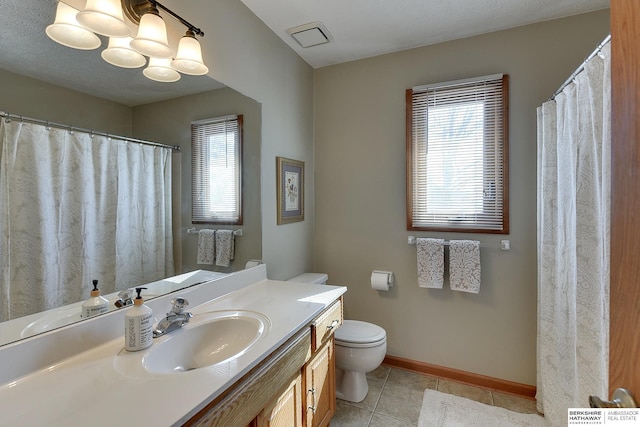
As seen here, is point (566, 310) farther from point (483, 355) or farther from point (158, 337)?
point (158, 337)

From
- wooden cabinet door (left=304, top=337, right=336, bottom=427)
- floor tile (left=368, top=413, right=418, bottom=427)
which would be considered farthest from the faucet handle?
floor tile (left=368, top=413, right=418, bottom=427)

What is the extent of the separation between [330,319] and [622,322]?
126cm

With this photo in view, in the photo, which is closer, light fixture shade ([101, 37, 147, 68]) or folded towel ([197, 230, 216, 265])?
light fixture shade ([101, 37, 147, 68])

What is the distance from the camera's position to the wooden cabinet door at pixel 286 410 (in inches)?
42.9

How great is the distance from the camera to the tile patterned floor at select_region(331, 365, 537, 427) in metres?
1.86

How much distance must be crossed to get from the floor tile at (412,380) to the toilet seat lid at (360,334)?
0.49 metres

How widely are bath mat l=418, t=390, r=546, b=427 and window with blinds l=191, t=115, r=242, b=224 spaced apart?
1.70 m

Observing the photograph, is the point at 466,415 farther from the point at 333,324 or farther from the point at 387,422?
the point at 333,324

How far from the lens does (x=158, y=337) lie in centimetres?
113

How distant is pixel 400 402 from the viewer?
2014 mm

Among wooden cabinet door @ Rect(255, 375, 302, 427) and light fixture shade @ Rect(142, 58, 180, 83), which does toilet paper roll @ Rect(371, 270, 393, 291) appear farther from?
light fixture shade @ Rect(142, 58, 180, 83)

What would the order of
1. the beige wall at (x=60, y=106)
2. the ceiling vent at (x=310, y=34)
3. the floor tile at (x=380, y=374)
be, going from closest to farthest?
the beige wall at (x=60, y=106) → the ceiling vent at (x=310, y=34) → the floor tile at (x=380, y=374)

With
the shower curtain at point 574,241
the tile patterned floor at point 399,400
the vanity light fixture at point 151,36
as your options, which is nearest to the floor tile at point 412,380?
the tile patterned floor at point 399,400

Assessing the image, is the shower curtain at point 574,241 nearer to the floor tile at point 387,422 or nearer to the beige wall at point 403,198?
the beige wall at point 403,198
